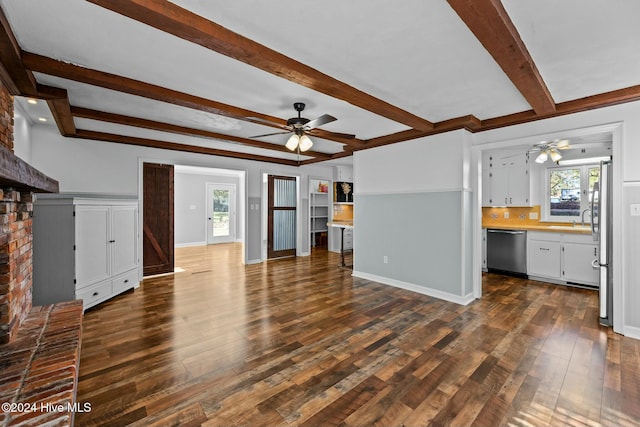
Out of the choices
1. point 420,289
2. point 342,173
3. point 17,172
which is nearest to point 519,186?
point 420,289

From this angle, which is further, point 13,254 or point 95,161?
point 95,161

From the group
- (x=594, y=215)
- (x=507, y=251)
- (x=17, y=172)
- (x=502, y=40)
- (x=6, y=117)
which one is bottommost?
(x=507, y=251)

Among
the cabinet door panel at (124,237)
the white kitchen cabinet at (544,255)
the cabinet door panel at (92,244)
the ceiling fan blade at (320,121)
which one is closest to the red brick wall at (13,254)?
the cabinet door panel at (92,244)

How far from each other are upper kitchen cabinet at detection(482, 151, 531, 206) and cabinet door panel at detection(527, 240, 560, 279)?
835mm

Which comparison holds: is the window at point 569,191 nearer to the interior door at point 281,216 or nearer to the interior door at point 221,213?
the interior door at point 281,216

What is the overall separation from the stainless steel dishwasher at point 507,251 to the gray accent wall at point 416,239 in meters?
1.79

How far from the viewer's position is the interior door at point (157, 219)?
16.9 ft

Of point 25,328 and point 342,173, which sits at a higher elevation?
point 342,173

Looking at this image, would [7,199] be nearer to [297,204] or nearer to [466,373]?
[466,373]

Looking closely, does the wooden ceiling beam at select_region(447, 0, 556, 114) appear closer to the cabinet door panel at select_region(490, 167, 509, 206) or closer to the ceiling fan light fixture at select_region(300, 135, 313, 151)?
the ceiling fan light fixture at select_region(300, 135, 313, 151)

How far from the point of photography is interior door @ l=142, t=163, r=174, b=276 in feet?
16.9

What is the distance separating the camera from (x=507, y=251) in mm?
5230

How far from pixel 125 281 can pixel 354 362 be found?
3.76 meters

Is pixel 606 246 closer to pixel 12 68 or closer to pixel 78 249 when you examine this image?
pixel 12 68
